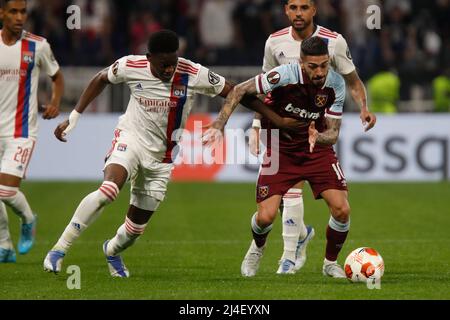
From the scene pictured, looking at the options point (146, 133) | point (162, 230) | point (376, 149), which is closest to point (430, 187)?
point (376, 149)

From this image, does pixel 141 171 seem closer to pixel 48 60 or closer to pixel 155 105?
pixel 155 105

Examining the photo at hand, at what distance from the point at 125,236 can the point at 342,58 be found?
103 inches

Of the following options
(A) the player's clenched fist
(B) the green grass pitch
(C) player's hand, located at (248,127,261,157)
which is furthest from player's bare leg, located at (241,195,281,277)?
(A) the player's clenched fist

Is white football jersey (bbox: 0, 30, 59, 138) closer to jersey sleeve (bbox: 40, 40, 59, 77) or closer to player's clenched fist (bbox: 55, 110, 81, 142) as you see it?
jersey sleeve (bbox: 40, 40, 59, 77)

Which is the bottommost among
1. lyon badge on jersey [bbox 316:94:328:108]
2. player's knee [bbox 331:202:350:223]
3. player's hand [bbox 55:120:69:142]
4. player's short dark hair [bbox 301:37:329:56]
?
player's knee [bbox 331:202:350:223]

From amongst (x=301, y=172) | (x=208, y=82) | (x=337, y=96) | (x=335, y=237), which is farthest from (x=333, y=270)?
(x=208, y=82)

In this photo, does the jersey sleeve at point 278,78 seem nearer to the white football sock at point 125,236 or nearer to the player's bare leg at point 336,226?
the player's bare leg at point 336,226

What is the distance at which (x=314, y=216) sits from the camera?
52.7ft

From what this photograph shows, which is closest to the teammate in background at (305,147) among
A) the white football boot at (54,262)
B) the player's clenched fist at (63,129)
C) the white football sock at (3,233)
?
the player's clenched fist at (63,129)

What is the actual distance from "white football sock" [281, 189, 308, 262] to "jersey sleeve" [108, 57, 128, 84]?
6.37 ft

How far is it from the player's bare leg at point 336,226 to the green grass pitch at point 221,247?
17 cm

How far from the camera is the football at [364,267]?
9.33 meters

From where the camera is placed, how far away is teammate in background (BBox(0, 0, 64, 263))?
37.2 feet
